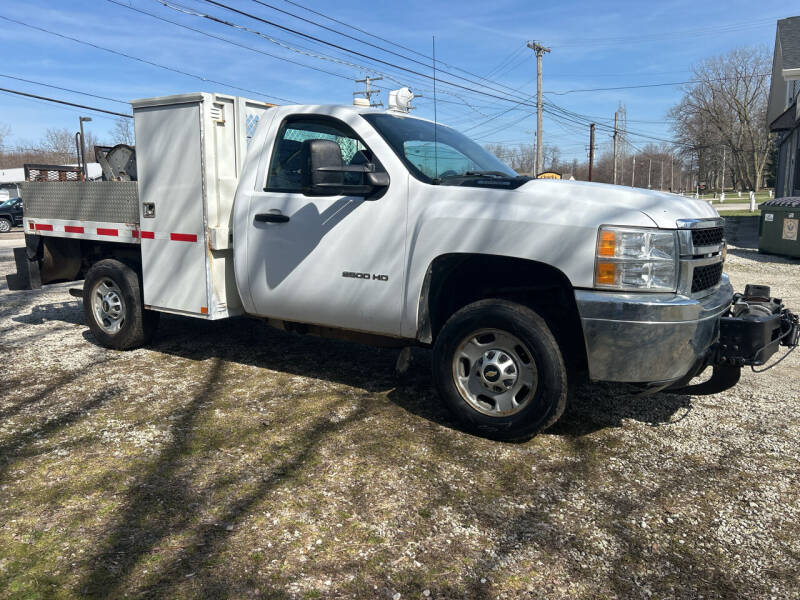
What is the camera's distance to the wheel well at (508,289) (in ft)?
13.0

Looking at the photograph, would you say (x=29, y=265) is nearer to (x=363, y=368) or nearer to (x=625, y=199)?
(x=363, y=368)

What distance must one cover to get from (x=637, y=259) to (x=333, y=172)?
6.45ft

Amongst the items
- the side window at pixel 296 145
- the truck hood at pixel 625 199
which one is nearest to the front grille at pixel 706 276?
the truck hood at pixel 625 199

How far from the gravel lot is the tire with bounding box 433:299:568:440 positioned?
21cm

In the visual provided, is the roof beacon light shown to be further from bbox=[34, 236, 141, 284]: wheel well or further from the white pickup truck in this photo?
bbox=[34, 236, 141, 284]: wheel well

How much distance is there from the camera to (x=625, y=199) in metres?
3.65

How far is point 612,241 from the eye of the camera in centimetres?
351

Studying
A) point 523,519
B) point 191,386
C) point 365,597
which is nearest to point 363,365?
point 191,386

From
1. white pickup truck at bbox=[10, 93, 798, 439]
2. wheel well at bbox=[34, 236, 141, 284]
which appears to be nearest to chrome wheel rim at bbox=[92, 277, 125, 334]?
white pickup truck at bbox=[10, 93, 798, 439]

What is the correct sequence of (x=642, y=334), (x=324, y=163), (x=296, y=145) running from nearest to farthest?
(x=642, y=334), (x=324, y=163), (x=296, y=145)

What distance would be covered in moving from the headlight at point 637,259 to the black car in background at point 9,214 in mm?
31217

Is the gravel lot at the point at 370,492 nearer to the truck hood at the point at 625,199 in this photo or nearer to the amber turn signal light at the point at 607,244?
the amber turn signal light at the point at 607,244

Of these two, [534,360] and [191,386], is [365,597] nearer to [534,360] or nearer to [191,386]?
[534,360]

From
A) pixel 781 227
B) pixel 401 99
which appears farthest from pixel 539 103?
pixel 401 99
